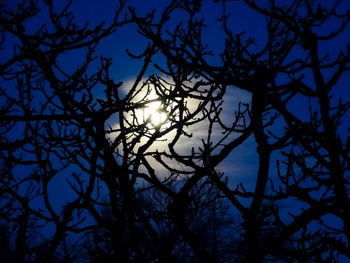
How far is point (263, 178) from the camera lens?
1111 mm

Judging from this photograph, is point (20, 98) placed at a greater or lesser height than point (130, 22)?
greater

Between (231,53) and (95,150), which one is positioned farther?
(231,53)

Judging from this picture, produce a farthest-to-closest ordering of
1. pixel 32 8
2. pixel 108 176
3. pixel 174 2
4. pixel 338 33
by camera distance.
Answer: pixel 32 8 → pixel 174 2 → pixel 338 33 → pixel 108 176

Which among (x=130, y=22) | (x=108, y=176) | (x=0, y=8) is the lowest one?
(x=108, y=176)

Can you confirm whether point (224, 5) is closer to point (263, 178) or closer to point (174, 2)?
point (174, 2)

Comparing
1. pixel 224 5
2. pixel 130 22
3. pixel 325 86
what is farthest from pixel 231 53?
pixel 224 5

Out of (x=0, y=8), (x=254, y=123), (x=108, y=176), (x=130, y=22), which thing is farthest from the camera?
(x=0, y=8)

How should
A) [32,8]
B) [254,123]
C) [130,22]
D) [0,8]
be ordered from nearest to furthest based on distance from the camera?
[254,123] < [130,22] < [32,8] < [0,8]

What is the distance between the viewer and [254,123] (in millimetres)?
1212

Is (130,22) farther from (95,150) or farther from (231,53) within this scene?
(95,150)

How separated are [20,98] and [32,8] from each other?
4.92 meters

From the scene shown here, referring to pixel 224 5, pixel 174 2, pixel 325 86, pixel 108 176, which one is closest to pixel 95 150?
pixel 108 176

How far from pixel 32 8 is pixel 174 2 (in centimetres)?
223

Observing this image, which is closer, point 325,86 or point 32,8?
point 325,86
